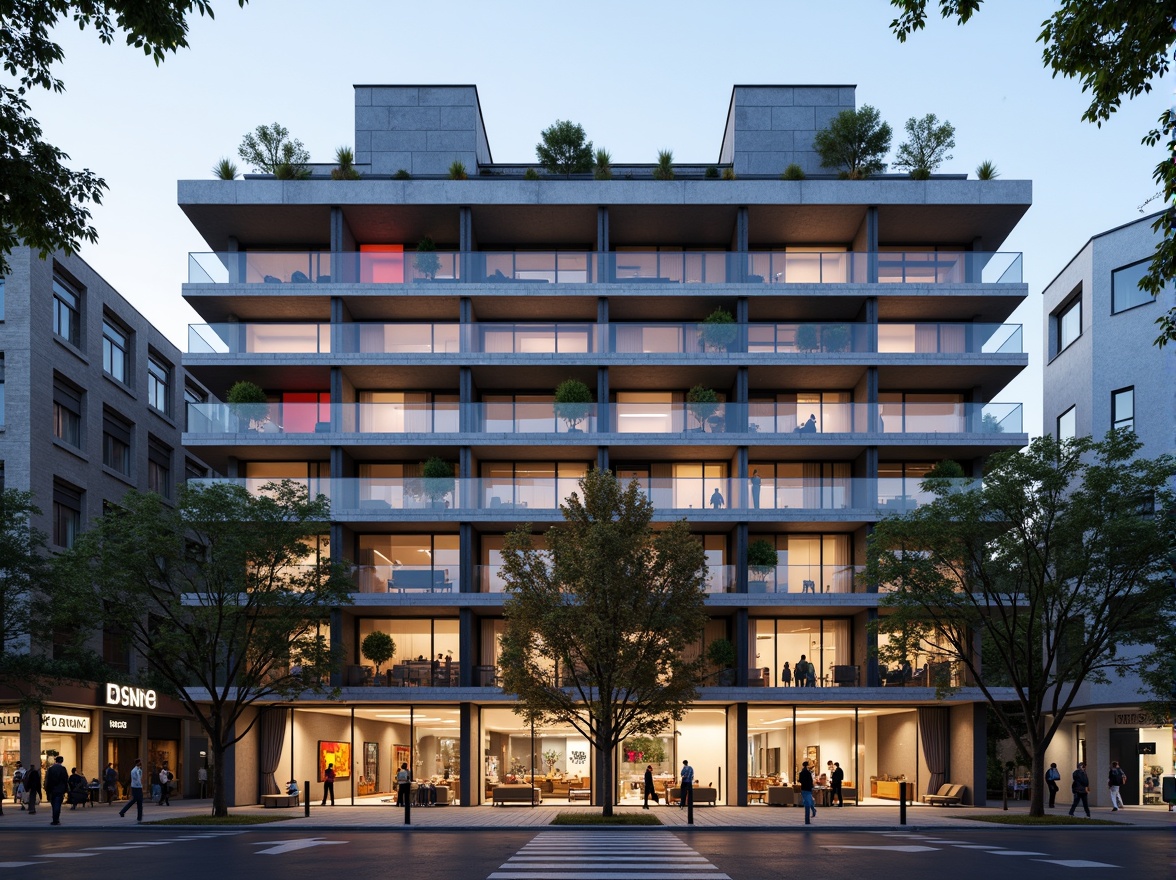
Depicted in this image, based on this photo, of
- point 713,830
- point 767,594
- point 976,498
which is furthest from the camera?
point 767,594

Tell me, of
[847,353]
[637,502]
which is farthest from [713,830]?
[847,353]

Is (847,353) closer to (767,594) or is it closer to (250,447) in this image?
(767,594)

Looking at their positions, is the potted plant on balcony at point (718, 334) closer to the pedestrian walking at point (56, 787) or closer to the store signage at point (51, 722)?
the pedestrian walking at point (56, 787)

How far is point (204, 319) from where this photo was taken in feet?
148

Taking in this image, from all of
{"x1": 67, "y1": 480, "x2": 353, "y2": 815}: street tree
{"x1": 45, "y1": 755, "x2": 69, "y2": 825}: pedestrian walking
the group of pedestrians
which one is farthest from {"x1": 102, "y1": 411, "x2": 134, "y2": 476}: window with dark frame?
the group of pedestrians

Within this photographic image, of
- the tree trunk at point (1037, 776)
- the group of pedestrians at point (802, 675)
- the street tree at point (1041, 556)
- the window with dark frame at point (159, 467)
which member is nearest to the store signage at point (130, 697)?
the window with dark frame at point (159, 467)

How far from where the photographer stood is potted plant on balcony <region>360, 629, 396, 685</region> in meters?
40.0

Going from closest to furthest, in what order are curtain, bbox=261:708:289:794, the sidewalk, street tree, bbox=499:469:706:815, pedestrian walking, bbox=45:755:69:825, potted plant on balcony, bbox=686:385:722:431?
1. the sidewalk
2. street tree, bbox=499:469:706:815
3. pedestrian walking, bbox=45:755:69:825
4. curtain, bbox=261:708:289:794
5. potted plant on balcony, bbox=686:385:722:431

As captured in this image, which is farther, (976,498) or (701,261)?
(701,261)

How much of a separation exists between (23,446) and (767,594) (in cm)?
2884

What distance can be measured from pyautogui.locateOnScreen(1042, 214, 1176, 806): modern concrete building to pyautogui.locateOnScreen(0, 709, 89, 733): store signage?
41.2m

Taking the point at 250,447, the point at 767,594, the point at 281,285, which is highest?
the point at 281,285

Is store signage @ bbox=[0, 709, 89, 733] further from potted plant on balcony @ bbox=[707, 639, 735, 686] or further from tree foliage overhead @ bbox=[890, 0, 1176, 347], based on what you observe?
tree foliage overhead @ bbox=[890, 0, 1176, 347]

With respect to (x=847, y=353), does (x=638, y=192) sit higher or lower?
higher
